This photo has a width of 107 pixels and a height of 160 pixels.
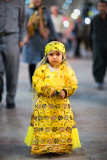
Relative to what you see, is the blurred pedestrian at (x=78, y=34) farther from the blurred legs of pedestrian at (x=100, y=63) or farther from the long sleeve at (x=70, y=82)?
the long sleeve at (x=70, y=82)

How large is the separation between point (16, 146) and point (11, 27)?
8.46ft

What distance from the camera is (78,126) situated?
6066mm

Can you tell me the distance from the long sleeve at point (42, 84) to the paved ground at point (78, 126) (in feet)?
2.48

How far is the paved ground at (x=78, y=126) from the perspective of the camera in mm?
4723

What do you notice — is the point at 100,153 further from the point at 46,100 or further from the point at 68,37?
the point at 68,37

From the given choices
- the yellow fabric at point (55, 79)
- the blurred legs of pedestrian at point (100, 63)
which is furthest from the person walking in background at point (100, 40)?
the yellow fabric at point (55, 79)

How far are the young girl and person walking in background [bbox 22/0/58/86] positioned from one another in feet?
14.3

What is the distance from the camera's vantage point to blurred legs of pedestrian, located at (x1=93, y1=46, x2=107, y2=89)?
995cm

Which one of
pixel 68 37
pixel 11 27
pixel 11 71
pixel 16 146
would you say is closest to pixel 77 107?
pixel 11 71

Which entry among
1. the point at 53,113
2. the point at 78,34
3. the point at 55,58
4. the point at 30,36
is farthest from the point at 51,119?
the point at 78,34

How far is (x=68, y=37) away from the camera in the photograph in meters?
20.5

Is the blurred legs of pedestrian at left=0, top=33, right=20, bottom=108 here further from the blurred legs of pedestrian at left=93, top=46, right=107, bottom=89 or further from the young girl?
the blurred legs of pedestrian at left=93, top=46, right=107, bottom=89

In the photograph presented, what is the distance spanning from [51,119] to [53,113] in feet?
0.24

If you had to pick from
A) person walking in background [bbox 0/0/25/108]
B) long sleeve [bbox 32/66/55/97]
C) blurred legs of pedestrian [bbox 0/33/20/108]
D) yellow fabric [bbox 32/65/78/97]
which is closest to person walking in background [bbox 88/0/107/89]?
person walking in background [bbox 0/0/25/108]
